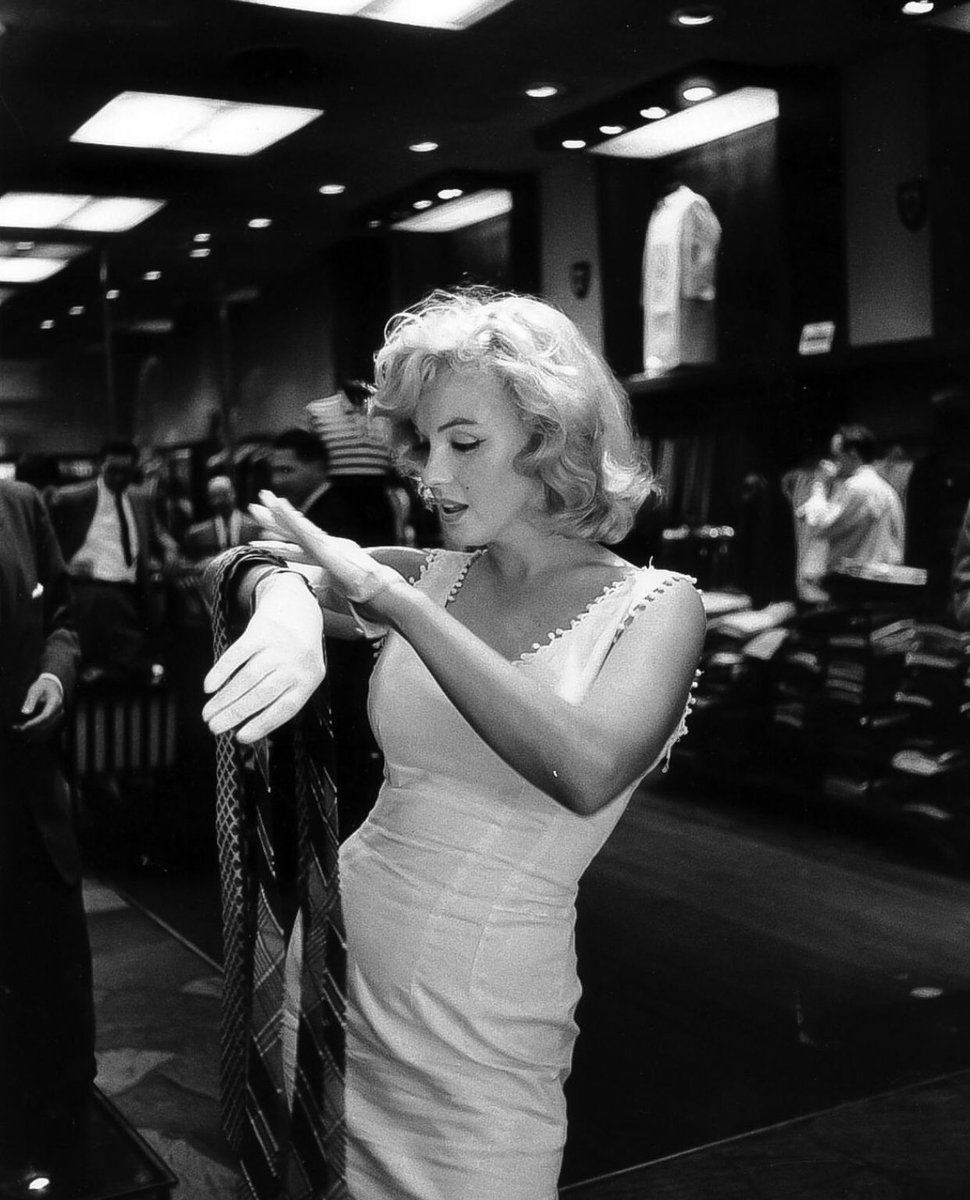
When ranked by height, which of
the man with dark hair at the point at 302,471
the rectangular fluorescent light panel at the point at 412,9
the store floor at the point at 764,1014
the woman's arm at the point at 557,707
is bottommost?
the store floor at the point at 764,1014

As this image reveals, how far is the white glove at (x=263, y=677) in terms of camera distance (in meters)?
1.31

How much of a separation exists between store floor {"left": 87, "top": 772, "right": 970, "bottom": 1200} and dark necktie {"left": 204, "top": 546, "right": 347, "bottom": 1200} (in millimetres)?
811

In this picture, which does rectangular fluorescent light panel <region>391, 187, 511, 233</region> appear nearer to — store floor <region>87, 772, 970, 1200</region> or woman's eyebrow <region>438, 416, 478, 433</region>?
woman's eyebrow <region>438, 416, 478, 433</region>

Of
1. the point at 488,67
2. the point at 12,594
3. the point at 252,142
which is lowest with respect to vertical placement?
the point at 12,594

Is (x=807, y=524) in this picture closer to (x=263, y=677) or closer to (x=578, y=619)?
(x=578, y=619)

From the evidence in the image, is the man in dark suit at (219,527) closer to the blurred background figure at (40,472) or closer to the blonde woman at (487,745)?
the blurred background figure at (40,472)

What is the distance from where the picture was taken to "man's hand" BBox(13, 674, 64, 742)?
198 cm

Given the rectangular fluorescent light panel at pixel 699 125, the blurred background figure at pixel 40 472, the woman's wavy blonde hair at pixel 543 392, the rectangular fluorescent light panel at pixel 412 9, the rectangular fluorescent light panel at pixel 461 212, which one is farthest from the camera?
the rectangular fluorescent light panel at pixel 699 125

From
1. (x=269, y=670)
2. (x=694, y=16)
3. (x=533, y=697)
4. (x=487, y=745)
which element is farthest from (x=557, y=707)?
(x=694, y=16)

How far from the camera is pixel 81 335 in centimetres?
199

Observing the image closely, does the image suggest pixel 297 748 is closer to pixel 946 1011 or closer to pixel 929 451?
pixel 929 451

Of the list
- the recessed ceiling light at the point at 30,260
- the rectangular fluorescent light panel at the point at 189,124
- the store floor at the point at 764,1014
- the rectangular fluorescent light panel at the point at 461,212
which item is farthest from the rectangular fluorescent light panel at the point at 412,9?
the store floor at the point at 764,1014

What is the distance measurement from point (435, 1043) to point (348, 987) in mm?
125

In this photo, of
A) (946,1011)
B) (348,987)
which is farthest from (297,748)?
(946,1011)
